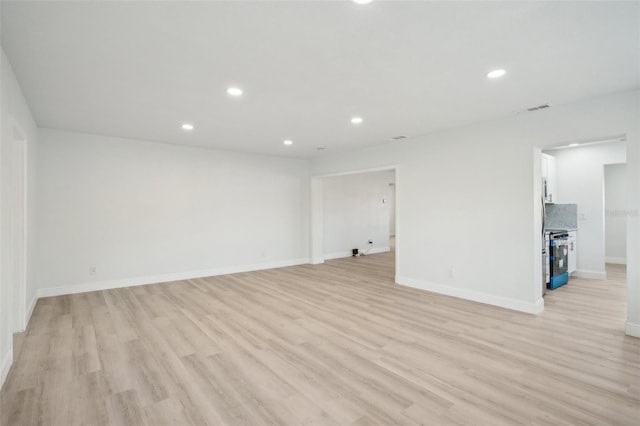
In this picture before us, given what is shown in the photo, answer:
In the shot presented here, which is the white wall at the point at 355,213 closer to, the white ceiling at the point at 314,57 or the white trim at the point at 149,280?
the white trim at the point at 149,280

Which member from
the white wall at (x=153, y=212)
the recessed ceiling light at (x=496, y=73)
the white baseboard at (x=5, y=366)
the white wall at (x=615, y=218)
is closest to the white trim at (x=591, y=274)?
the white wall at (x=615, y=218)

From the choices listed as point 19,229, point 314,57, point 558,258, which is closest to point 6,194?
point 19,229

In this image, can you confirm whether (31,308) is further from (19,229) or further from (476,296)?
(476,296)

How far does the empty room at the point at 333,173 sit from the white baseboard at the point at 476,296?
0.03m

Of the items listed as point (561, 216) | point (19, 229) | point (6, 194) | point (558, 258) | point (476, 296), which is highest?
point (6, 194)

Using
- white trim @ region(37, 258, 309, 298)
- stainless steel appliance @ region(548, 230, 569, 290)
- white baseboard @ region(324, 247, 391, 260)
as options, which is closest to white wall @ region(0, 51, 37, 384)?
white trim @ region(37, 258, 309, 298)

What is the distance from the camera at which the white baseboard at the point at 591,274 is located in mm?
5629

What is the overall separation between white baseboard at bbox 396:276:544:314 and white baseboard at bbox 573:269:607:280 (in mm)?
2756

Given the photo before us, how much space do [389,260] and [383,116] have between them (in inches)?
193

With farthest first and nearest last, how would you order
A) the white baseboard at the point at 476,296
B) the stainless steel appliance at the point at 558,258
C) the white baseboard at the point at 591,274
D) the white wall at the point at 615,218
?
the white wall at the point at 615,218, the white baseboard at the point at 591,274, the stainless steel appliance at the point at 558,258, the white baseboard at the point at 476,296

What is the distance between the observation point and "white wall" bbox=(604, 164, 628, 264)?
7031 millimetres

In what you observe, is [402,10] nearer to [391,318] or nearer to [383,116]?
[383,116]

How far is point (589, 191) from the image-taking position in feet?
19.1

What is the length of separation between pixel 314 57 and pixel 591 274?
6.60 meters
